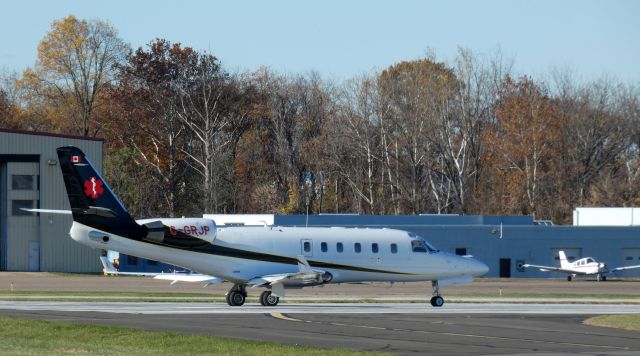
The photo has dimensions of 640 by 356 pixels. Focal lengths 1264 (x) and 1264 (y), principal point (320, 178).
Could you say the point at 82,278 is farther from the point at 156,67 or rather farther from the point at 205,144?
the point at 156,67

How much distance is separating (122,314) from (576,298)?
23.2 m

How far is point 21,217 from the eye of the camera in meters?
79.5

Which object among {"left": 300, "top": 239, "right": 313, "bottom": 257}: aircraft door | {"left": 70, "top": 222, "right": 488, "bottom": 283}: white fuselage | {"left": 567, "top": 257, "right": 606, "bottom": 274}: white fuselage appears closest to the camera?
{"left": 70, "top": 222, "right": 488, "bottom": 283}: white fuselage

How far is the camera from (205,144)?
324 ft

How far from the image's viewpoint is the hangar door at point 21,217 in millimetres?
79188

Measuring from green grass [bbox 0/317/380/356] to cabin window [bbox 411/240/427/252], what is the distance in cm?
1690

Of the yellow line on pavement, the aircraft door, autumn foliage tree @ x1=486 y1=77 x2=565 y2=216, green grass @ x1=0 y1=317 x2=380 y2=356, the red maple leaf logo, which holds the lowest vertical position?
the yellow line on pavement

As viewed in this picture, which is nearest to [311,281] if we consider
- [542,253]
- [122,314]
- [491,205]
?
[122,314]

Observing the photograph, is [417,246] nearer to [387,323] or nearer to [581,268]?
[387,323]

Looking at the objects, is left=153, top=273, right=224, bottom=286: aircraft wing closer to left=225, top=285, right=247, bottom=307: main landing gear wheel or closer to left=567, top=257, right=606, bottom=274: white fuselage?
left=225, top=285, right=247, bottom=307: main landing gear wheel

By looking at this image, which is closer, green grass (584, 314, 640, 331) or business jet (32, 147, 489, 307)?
green grass (584, 314, 640, 331)

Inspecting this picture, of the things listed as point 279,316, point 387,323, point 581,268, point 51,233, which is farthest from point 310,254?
point 51,233

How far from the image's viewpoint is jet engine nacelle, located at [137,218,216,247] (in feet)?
132

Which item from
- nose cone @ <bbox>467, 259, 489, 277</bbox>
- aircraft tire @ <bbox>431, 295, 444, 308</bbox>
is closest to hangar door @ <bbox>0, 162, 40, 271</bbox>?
nose cone @ <bbox>467, 259, 489, 277</bbox>
